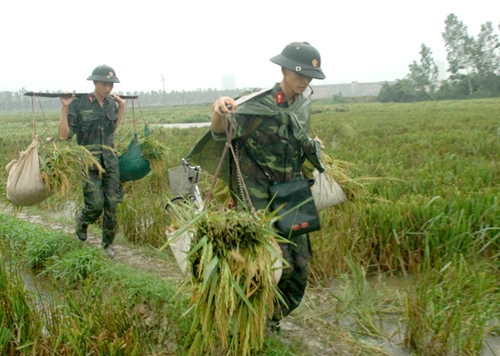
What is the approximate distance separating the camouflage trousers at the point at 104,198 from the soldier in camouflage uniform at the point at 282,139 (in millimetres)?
1909

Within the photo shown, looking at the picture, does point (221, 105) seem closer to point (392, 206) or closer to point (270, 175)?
point (270, 175)

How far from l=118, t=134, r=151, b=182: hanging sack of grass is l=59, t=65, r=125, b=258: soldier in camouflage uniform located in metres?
0.14

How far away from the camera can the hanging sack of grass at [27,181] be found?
399 cm

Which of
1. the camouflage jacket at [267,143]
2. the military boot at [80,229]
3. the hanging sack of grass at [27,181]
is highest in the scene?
the camouflage jacket at [267,143]

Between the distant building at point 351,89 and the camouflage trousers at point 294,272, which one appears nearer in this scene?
the camouflage trousers at point 294,272

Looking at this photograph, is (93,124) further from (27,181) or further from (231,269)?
(231,269)

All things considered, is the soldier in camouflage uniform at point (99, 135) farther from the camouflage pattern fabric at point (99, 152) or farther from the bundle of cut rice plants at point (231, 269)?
the bundle of cut rice plants at point (231, 269)

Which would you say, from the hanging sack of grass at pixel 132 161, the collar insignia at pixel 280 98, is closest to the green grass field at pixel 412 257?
the hanging sack of grass at pixel 132 161

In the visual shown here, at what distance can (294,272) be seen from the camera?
2.77 meters

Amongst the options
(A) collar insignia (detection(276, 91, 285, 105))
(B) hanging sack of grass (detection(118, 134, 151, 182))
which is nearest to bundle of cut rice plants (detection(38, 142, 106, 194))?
(B) hanging sack of grass (detection(118, 134, 151, 182))

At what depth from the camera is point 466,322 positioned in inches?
111

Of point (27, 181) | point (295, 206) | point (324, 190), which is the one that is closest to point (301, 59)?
point (295, 206)

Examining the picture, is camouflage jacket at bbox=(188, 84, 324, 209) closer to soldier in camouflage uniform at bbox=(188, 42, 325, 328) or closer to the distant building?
soldier in camouflage uniform at bbox=(188, 42, 325, 328)

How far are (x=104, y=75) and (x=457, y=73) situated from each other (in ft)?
188
